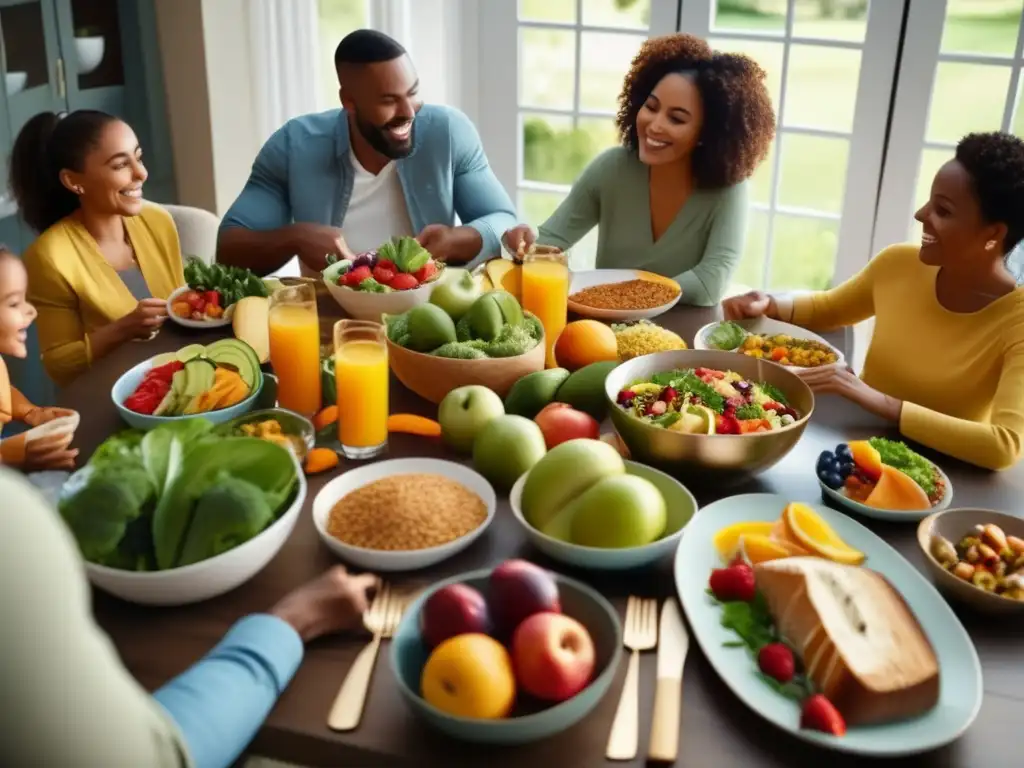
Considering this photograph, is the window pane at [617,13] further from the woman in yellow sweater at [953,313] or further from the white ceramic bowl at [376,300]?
the white ceramic bowl at [376,300]

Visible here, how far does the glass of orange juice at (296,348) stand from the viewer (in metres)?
1.43

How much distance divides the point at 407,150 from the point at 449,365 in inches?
44.7

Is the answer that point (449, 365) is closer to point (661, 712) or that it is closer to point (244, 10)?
point (661, 712)

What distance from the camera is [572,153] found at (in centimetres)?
367

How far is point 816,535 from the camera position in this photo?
43.7 inches

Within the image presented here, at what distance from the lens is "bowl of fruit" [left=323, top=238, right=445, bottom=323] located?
1756 millimetres

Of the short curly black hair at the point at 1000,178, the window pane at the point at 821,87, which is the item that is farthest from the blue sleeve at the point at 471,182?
the window pane at the point at 821,87

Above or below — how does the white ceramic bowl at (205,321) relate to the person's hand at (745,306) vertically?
below

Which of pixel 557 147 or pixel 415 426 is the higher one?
pixel 557 147

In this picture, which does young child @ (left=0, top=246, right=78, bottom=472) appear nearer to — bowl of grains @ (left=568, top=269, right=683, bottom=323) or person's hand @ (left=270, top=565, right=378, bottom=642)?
person's hand @ (left=270, top=565, right=378, bottom=642)

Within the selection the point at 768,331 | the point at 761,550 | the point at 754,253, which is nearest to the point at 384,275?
the point at 768,331

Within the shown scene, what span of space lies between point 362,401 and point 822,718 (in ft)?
2.41

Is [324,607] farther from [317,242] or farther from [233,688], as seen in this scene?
[317,242]

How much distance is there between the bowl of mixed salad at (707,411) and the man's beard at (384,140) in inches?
46.1
